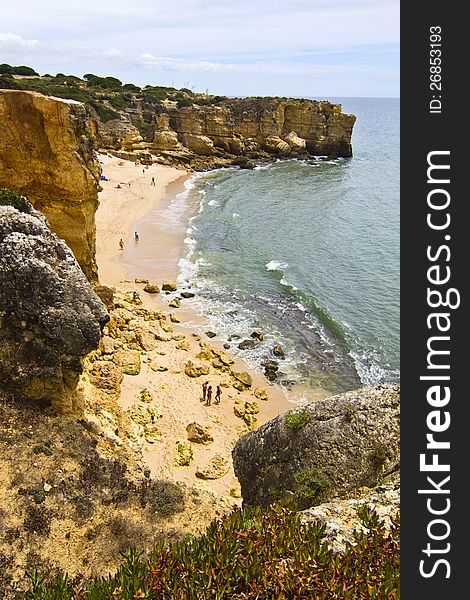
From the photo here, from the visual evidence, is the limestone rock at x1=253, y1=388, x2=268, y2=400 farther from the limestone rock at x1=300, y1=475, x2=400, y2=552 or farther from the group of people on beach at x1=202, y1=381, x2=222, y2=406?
the limestone rock at x1=300, y1=475, x2=400, y2=552

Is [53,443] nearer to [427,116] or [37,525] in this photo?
[37,525]

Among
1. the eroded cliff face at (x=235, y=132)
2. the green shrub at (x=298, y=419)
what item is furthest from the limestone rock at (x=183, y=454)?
the eroded cliff face at (x=235, y=132)

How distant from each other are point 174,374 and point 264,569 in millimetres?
16594

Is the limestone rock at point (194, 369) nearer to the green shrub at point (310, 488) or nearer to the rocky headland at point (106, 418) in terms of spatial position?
the rocky headland at point (106, 418)

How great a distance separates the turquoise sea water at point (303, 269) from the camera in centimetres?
2555

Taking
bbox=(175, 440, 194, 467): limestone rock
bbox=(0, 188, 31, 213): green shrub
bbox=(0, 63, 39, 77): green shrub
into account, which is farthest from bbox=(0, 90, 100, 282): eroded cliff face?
bbox=(0, 63, 39, 77): green shrub

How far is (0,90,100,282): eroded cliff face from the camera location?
56.6 ft

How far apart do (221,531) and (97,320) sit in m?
8.76

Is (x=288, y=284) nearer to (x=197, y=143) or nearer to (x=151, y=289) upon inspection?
(x=151, y=289)

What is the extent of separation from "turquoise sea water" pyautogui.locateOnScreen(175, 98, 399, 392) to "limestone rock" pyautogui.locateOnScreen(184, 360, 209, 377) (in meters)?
3.11

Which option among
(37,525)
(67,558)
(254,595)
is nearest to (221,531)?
(254,595)

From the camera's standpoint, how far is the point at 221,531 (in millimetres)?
5930

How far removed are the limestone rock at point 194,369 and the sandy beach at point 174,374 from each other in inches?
8.8

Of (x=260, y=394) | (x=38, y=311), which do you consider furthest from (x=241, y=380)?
(x=38, y=311)
